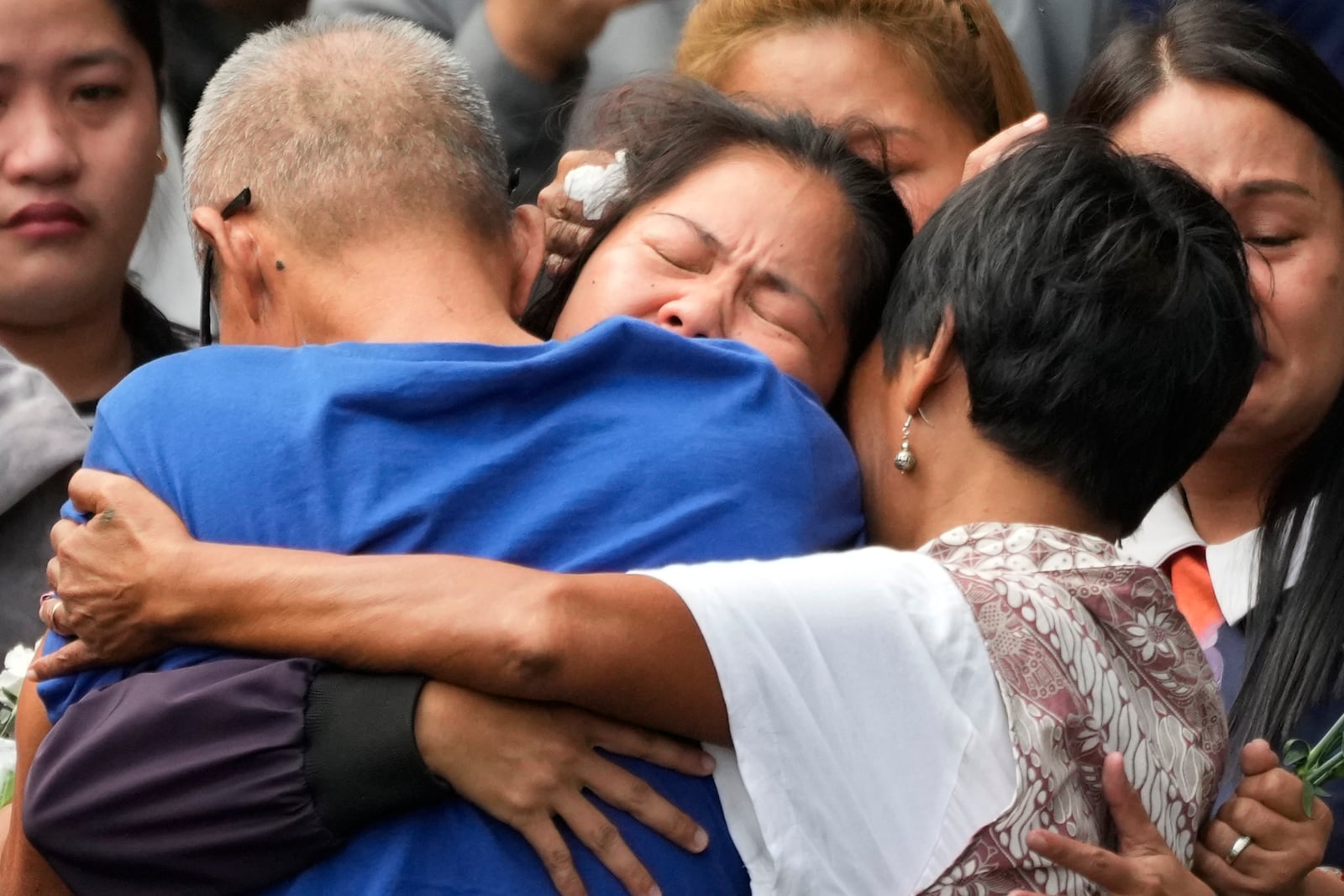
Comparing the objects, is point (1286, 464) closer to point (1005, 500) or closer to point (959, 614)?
point (1005, 500)

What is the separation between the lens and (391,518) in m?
1.70

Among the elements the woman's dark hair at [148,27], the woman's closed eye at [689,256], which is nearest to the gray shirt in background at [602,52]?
the woman's dark hair at [148,27]

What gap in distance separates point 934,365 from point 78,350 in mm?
1884

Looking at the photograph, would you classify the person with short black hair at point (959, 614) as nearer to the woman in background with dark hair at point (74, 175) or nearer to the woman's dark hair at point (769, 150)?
the woman's dark hair at point (769, 150)

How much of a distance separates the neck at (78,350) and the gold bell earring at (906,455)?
1769mm

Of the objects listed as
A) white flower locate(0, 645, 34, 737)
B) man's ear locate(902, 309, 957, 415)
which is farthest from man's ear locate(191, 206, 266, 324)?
man's ear locate(902, 309, 957, 415)

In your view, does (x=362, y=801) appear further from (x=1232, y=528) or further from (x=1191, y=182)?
(x=1232, y=528)

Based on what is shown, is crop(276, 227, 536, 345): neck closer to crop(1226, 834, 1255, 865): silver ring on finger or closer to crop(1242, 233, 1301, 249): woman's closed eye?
crop(1226, 834, 1255, 865): silver ring on finger

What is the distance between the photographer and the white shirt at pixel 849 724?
5.37 ft

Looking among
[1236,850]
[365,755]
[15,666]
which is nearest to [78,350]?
[15,666]

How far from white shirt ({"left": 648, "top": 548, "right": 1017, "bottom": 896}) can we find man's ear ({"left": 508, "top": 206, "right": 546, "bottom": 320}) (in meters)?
0.59

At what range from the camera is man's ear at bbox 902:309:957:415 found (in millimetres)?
1952

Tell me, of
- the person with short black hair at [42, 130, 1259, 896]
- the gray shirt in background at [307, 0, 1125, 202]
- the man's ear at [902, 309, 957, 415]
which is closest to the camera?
the person with short black hair at [42, 130, 1259, 896]

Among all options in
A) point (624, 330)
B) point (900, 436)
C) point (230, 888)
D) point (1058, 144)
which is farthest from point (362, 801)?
point (1058, 144)
